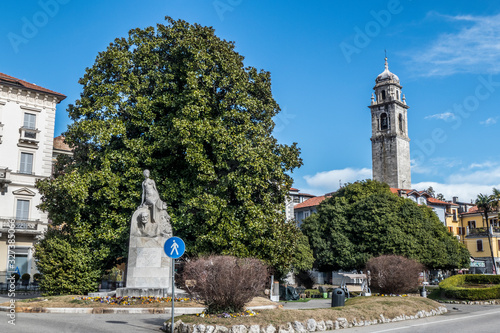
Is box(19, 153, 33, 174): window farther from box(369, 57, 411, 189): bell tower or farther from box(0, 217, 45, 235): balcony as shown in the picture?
box(369, 57, 411, 189): bell tower

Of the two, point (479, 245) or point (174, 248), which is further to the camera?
point (479, 245)

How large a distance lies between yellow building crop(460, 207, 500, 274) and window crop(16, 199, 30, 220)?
6847 cm

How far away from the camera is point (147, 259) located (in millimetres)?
21125

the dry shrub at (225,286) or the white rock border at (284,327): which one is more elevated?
the dry shrub at (225,286)

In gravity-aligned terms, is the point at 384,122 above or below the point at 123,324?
above

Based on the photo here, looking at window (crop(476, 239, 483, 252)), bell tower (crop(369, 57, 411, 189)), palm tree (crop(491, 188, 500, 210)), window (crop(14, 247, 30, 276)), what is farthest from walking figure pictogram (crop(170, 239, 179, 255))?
bell tower (crop(369, 57, 411, 189))

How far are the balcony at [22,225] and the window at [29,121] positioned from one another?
819 cm

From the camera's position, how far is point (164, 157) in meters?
25.9

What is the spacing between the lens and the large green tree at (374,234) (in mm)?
50250

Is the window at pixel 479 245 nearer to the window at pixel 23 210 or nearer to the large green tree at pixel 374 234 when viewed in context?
the large green tree at pixel 374 234

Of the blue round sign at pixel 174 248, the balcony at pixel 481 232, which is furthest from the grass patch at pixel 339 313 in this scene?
the balcony at pixel 481 232

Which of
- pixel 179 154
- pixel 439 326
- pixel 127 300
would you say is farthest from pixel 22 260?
pixel 439 326

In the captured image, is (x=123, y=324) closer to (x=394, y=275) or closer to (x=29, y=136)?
(x=394, y=275)

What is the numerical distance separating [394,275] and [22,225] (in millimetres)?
29745
